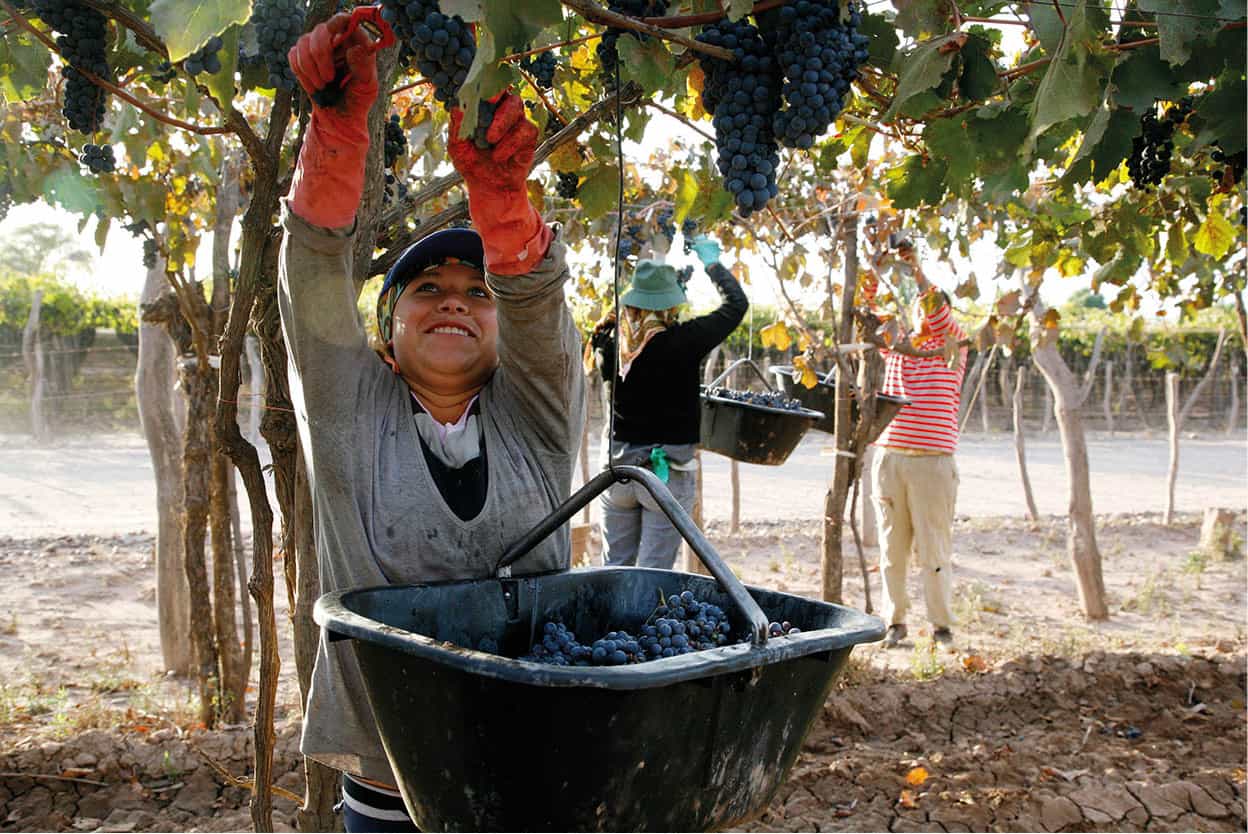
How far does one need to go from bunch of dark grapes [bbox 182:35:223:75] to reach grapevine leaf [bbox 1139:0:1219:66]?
144 centimetres

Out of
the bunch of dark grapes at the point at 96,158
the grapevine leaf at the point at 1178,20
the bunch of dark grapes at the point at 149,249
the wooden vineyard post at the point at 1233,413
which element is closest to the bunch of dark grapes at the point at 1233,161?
the grapevine leaf at the point at 1178,20

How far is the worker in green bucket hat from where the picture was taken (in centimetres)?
474

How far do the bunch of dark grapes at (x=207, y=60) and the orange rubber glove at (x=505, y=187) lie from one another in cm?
51

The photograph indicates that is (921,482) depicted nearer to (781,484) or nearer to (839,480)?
(839,480)

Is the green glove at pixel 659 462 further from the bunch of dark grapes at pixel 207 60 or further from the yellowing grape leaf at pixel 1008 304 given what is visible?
the bunch of dark grapes at pixel 207 60

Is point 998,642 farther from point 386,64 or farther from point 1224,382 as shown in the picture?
point 1224,382

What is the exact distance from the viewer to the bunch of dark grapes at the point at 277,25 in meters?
1.63

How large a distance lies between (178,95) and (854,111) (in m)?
1.96

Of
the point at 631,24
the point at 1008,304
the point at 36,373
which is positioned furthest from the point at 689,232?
the point at 36,373

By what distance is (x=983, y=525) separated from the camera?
1016cm

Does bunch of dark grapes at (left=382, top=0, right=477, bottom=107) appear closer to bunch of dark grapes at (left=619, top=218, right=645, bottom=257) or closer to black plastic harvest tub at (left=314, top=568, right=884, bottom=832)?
black plastic harvest tub at (left=314, top=568, right=884, bottom=832)

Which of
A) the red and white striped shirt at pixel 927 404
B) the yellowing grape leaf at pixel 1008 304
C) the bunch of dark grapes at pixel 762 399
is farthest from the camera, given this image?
the red and white striped shirt at pixel 927 404

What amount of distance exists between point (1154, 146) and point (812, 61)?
1503 millimetres

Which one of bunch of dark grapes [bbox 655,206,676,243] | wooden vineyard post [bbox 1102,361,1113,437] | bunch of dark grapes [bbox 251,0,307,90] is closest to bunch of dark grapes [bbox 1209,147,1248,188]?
bunch of dark grapes [bbox 251,0,307,90]
